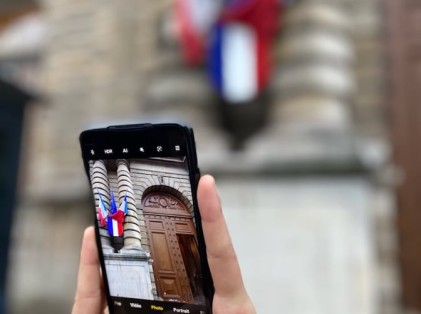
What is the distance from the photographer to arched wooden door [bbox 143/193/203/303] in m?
0.73

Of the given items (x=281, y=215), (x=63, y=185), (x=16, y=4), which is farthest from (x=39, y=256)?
(x=281, y=215)

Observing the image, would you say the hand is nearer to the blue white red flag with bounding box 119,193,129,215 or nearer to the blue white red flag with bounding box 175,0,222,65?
the blue white red flag with bounding box 119,193,129,215

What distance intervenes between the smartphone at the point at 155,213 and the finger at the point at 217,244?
0.02m

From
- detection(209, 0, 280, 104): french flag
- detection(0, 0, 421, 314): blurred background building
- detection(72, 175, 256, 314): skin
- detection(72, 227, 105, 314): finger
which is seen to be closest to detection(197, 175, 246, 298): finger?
detection(72, 175, 256, 314): skin

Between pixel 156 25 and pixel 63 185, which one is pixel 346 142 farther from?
pixel 63 185

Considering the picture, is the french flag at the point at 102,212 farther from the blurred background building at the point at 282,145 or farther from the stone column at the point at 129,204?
the blurred background building at the point at 282,145

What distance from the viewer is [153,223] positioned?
74 centimetres

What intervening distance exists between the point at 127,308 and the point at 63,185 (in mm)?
4420

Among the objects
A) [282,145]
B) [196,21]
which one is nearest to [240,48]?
[196,21]

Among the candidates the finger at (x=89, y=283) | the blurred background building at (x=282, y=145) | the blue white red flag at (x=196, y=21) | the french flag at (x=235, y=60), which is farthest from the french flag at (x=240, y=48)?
the finger at (x=89, y=283)

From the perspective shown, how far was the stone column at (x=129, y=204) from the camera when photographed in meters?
0.75

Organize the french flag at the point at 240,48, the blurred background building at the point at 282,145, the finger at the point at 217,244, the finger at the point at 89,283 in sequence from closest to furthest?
1. the finger at the point at 217,244
2. the finger at the point at 89,283
3. the blurred background building at the point at 282,145
4. the french flag at the point at 240,48

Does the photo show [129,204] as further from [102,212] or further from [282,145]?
[282,145]

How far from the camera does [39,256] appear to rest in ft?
15.8
